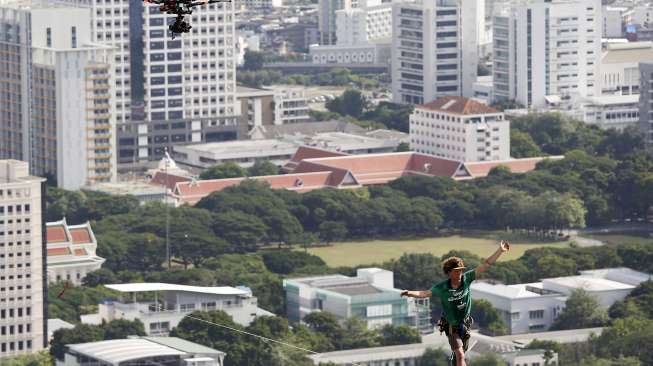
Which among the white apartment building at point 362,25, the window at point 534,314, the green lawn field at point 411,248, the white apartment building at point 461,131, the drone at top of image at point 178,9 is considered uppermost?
the drone at top of image at point 178,9

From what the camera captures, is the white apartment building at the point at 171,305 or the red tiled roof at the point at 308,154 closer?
the white apartment building at the point at 171,305

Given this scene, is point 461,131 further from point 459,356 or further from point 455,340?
point 459,356

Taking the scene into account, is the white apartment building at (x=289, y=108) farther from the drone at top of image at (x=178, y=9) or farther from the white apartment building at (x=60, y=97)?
the drone at top of image at (x=178, y=9)

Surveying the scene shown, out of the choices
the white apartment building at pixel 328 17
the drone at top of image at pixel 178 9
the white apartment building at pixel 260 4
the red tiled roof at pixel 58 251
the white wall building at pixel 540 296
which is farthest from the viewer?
the white apartment building at pixel 260 4

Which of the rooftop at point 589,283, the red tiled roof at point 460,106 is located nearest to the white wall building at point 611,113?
the red tiled roof at point 460,106

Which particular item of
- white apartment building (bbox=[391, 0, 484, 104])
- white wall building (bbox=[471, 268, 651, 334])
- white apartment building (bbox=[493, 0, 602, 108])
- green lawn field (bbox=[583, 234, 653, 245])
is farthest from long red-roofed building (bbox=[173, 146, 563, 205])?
white wall building (bbox=[471, 268, 651, 334])

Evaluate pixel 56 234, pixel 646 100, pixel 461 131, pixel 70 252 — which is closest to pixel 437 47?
pixel 646 100

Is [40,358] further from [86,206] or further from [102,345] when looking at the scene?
[86,206]

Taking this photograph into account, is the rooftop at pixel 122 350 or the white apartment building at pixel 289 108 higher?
the white apartment building at pixel 289 108

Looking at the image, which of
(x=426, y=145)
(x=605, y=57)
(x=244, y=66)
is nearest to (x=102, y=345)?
(x=426, y=145)
